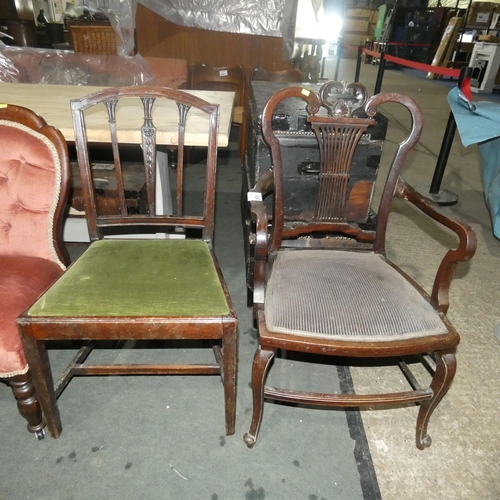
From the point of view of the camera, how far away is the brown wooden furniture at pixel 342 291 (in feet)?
3.49

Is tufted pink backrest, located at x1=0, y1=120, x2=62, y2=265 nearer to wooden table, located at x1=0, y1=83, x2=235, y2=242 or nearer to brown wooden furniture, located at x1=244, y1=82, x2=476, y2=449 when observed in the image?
wooden table, located at x1=0, y1=83, x2=235, y2=242

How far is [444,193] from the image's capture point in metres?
3.30

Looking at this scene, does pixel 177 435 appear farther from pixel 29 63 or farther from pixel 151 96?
pixel 29 63

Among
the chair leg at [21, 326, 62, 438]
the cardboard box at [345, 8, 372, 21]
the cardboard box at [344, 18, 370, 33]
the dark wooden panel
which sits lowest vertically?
the chair leg at [21, 326, 62, 438]

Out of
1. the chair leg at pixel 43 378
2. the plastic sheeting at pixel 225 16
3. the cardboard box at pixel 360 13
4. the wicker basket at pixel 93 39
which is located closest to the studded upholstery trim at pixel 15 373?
the chair leg at pixel 43 378

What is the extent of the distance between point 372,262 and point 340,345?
43cm

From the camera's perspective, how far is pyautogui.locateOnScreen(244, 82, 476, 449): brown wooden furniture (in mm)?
1064

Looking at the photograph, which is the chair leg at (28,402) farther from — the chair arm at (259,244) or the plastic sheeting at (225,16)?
the plastic sheeting at (225,16)

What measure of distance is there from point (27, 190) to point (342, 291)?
3.42 feet

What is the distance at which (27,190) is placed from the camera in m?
1.26

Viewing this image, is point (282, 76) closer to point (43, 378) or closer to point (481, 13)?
point (43, 378)

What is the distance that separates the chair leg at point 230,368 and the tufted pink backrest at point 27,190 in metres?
0.68

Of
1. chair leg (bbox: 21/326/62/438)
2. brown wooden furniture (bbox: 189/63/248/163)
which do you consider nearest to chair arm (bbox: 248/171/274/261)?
chair leg (bbox: 21/326/62/438)

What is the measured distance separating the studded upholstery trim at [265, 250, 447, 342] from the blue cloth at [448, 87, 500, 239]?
153 cm
